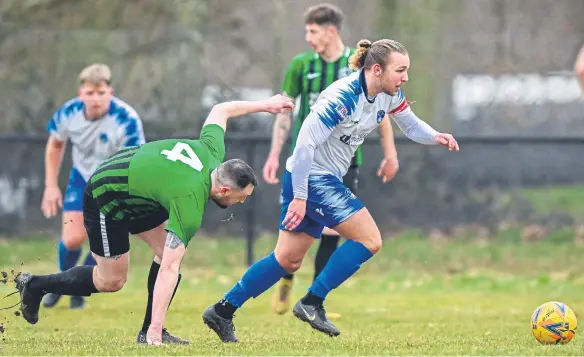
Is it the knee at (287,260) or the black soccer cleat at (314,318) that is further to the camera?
the knee at (287,260)

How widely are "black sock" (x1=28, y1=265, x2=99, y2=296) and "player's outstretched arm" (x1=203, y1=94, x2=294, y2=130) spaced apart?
4.04 ft

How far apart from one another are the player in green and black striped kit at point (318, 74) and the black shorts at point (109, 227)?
7.29 feet

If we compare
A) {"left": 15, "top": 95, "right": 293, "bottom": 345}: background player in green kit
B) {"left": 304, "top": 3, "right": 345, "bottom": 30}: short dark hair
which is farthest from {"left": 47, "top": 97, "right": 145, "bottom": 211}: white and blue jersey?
{"left": 15, "top": 95, "right": 293, "bottom": 345}: background player in green kit

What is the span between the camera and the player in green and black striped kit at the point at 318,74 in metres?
9.59

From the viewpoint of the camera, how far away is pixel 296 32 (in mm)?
16688

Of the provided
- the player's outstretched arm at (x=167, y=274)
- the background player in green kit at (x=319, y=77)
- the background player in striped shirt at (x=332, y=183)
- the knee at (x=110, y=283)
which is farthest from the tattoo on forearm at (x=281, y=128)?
the player's outstretched arm at (x=167, y=274)

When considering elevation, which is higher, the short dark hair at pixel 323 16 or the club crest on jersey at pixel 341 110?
the short dark hair at pixel 323 16

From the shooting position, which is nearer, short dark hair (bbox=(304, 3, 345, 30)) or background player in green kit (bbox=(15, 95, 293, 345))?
background player in green kit (bbox=(15, 95, 293, 345))

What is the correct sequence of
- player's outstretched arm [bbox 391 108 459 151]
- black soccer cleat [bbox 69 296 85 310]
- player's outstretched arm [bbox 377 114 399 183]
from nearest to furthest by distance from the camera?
player's outstretched arm [bbox 391 108 459 151], player's outstretched arm [bbox 377 114 399 183], black soccer cleat [bbox 69 296 85 310]

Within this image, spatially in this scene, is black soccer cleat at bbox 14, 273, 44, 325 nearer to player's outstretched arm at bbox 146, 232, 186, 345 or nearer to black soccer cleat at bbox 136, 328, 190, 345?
black soccer cleat at bbox 136, 328, 190, 345

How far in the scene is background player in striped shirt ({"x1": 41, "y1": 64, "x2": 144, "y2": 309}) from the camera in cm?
983

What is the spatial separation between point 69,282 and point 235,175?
1.52 meters

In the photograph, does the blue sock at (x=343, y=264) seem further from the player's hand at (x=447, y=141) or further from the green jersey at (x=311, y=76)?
the green jersey at (x=311, y=76)

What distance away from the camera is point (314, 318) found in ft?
25.4
